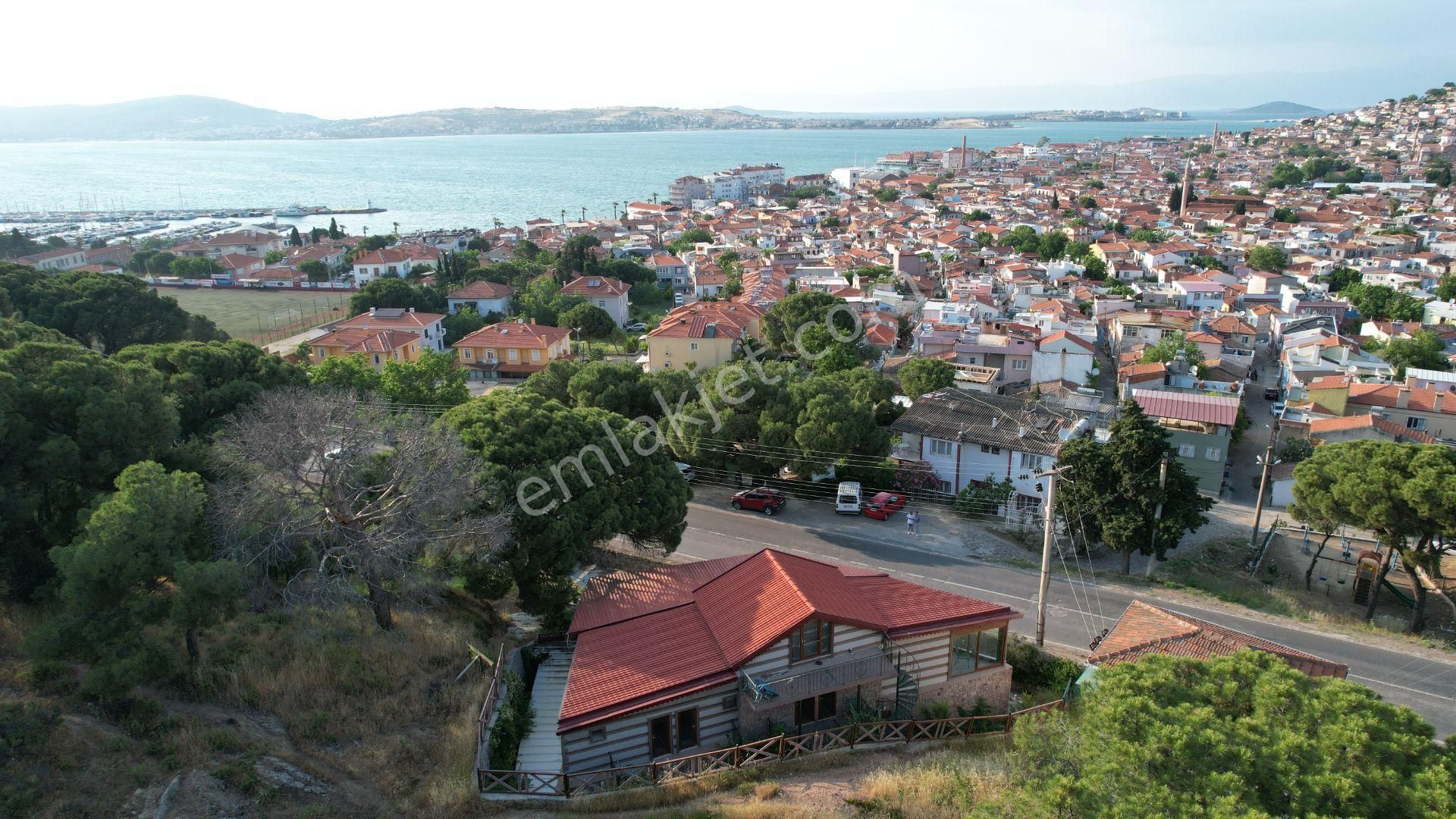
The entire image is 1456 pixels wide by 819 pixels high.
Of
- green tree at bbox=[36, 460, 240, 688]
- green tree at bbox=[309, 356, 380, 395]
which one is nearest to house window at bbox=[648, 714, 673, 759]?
Result: green tree at bbox=[36, 460, 240, 688]

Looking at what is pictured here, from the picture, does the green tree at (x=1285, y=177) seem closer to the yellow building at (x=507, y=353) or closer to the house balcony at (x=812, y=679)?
the yellow building at (x=507, y=353)

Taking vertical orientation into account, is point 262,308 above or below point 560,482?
below

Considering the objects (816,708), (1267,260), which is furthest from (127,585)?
(1267,260)

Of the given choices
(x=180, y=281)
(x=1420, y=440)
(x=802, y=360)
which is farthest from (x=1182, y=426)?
(x=180, y=281)

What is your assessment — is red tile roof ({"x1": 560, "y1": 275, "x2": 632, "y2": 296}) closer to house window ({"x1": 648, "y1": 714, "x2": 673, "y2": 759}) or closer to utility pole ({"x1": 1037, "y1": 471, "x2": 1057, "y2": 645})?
utility pole ({"x1": 1037, "y1": 471, "x2": 1057, "y2": 645})

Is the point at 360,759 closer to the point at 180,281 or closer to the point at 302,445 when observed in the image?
the point at 302,445

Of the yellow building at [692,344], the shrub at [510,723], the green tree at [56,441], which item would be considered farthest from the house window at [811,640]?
the yellow building at [692,344]

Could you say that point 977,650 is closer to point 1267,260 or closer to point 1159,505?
point 1159,505
